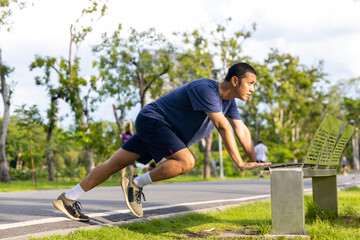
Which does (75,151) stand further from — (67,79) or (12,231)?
(12,231)

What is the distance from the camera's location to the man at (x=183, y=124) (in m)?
3.78

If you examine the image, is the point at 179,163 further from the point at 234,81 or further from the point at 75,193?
the point at 75,193

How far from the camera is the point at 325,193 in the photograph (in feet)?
16.4

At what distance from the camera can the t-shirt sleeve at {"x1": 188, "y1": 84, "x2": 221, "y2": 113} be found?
12.4 feet

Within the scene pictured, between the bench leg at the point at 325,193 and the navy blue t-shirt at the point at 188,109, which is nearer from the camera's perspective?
the navy blue t-shirt at the point at 188,109

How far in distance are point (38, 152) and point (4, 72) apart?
11.3ft

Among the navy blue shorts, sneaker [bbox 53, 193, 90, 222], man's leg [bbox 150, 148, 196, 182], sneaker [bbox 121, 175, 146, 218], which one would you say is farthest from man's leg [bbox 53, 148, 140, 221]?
man's leg [bbox 150, 148, 196, 182]

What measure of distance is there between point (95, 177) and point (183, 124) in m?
1.07

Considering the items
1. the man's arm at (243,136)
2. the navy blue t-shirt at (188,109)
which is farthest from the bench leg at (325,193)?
the navy blue t-shirt at (188,109)

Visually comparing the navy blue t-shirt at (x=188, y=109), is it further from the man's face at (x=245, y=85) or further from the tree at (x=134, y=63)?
the tree at (x=134, y=63)

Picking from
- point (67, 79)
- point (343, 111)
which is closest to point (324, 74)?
point (343, 111)

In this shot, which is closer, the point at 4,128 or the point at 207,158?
the point at 4,128

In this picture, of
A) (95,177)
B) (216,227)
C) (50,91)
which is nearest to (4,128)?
(50,91)

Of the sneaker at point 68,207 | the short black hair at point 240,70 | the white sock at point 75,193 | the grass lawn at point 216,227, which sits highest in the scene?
the short black hair at point 240,70
